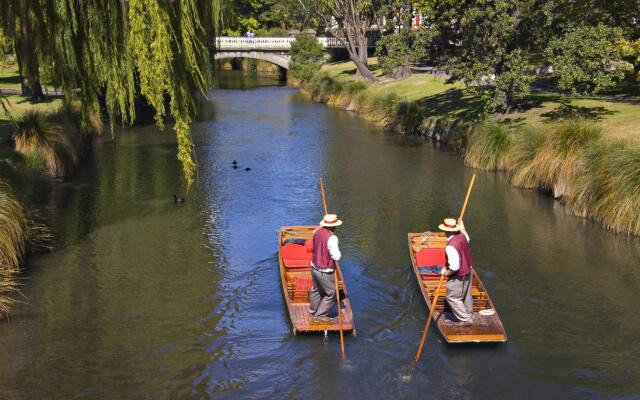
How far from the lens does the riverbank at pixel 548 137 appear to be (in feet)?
60.0

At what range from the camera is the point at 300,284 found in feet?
→ 46.4

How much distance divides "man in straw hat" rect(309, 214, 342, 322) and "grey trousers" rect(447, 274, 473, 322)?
1.91 meters

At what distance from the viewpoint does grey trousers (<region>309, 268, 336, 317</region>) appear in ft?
40.5

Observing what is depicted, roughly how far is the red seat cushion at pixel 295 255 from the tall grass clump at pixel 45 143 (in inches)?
418

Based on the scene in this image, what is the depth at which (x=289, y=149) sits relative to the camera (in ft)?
101

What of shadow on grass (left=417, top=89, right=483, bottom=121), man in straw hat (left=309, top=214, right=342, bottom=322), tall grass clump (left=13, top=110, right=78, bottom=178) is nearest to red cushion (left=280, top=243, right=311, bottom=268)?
man in straw hat (left=309, top=214, right=342, bottom=322)

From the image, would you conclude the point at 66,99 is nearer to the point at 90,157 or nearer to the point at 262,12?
the point at 90,157

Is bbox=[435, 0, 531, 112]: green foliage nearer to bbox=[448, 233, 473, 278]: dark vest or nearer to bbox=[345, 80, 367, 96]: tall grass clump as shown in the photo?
bbox=[345, 80, 367, 96]: tall grass clump

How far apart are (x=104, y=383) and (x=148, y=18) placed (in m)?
6.32

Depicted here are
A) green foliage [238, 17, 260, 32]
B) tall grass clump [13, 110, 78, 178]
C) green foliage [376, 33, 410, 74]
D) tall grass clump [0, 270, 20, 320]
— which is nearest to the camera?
tall grass clump [0, 270, 20, 320]

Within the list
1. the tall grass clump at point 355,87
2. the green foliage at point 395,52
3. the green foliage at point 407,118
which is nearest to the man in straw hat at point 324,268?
the green foliage at point 407,118

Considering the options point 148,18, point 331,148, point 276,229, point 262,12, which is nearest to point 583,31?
point 331,148

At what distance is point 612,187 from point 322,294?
361 inches

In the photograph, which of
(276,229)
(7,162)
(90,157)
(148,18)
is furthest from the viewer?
(90,157)
